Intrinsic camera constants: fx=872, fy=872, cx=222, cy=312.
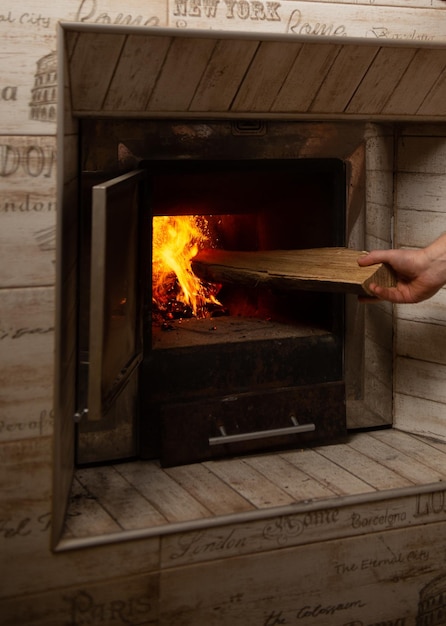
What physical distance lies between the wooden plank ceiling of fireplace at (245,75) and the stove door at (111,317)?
0.58 feet

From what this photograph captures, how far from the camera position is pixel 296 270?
2.09 m

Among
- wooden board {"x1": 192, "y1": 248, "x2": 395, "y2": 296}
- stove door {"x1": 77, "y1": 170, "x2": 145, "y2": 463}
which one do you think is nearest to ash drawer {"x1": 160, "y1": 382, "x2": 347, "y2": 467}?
stove door {"x1": 77, "y1": 170, "x2": 145, "y2": 463}

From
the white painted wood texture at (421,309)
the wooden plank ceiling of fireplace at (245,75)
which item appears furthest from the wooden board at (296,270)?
the wooden plank ceiling of fireplace at (245,75)

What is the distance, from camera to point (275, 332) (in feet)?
7.35

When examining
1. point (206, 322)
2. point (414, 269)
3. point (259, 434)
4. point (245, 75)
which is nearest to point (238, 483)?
point (259, 434)

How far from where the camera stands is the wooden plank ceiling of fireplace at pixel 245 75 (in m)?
1.70

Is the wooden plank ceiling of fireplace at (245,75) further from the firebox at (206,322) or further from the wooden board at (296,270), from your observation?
the wooden board at (296,270)

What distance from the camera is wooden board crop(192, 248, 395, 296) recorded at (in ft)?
6.49

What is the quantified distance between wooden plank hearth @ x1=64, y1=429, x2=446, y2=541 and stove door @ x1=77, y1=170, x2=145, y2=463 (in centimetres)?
9

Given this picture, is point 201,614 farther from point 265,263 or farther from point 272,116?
point 272,116

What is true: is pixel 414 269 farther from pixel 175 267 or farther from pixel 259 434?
pixel 175 267

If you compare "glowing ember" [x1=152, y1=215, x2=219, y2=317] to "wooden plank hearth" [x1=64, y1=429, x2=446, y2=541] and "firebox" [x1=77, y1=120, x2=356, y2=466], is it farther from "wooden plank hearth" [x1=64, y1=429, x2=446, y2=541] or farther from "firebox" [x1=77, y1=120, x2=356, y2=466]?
"wooden plank hearth" [x1=64, y1=429, x2=446, y2=541]

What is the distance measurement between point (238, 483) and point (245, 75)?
894mm

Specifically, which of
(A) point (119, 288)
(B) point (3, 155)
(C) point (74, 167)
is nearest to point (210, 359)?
(A) point (119, 288)
